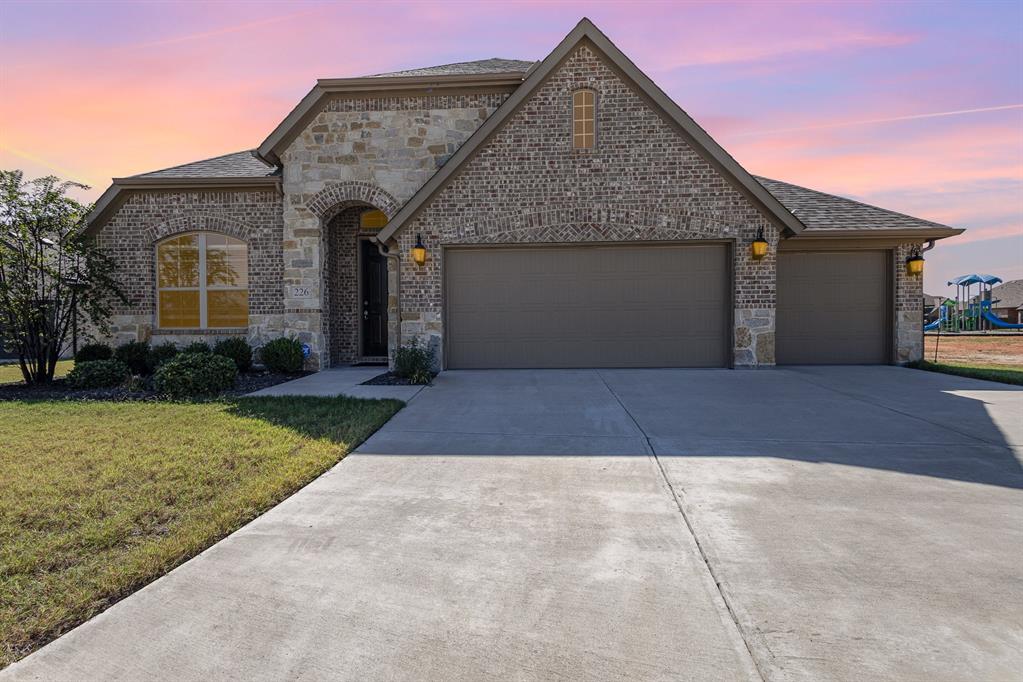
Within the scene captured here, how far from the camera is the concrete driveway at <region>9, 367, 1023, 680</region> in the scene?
2.30 meters

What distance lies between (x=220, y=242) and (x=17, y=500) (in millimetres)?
10003

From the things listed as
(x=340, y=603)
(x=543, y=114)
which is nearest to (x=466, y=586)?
(x=340, y=603)

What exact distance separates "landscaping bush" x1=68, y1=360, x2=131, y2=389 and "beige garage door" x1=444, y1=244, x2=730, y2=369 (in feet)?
19.8

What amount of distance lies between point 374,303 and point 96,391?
232 inches

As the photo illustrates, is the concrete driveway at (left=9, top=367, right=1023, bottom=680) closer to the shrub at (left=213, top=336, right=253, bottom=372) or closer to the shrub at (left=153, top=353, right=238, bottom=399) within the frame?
the shrub at (left=153, top=353, right=238, bottom=399)

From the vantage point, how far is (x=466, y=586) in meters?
2.86

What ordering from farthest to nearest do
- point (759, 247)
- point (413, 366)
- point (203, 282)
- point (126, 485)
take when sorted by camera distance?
point (203, 282)
point (759, 247)
point (413, 366)
point (126, 485)

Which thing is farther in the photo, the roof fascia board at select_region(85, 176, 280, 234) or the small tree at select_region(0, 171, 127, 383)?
the roof fascia board at select_region(85, 176, 280, 234)

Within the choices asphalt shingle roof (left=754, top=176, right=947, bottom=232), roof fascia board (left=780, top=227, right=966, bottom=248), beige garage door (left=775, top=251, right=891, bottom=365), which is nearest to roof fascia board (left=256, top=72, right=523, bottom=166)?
asphalt shingle roof (left=754, top=176, right=947, bottom=232)

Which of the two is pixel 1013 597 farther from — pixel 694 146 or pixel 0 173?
pixel 0 173

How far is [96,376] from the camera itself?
32.5 ft

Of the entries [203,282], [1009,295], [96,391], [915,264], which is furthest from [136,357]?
[1009,295]

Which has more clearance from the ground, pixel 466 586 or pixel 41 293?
pixel 41 293

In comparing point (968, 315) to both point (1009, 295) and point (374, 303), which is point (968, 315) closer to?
point (1009, 295)
